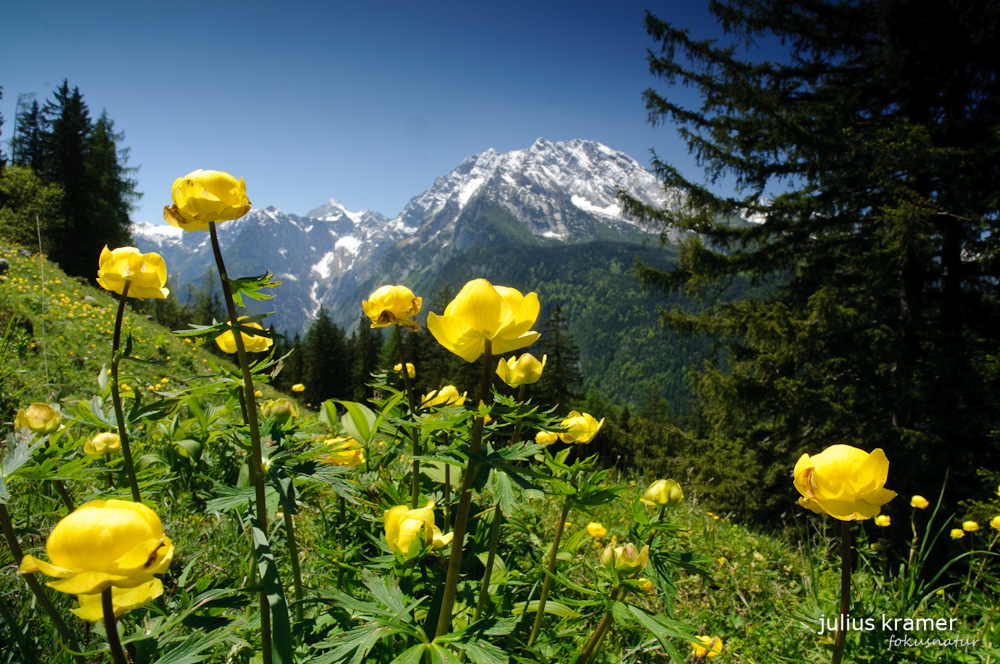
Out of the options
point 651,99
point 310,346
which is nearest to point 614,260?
point 310,346

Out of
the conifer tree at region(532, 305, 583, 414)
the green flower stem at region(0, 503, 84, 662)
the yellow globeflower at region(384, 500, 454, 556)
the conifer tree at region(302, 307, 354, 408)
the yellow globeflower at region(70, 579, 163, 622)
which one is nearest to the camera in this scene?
the yellow globeflower at region(70, 579, 163, 622)

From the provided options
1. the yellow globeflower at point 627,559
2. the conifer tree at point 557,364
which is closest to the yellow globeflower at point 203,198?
the yellow globeflower at point 627,559

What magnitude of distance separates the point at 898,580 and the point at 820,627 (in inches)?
42.6

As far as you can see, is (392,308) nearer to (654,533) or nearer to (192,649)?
(192,649)

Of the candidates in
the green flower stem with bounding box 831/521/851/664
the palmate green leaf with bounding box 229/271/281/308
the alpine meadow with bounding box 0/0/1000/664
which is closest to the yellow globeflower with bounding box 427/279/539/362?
the alpine meadow with bounding box 0/0/1000/664

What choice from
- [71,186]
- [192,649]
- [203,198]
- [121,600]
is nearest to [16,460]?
[121,600]

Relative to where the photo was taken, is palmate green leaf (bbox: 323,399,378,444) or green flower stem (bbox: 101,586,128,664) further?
palmate green leaf (bbox: 323,399,378,444)

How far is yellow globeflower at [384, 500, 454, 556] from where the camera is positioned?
3.38ft

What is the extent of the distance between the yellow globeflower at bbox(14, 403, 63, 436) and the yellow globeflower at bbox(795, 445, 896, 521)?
168cm

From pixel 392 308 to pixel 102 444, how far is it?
Result: 88cm

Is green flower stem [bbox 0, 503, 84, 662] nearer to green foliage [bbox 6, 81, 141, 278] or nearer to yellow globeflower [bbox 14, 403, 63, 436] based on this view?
yellow globeflower [bbox 14, 403, 63, 436]

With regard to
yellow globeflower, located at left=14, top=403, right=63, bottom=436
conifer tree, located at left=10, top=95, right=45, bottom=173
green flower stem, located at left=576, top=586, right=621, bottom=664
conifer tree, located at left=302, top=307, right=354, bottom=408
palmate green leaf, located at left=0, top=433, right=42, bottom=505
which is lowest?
conifer tree, located at left=302, top=307, right=354, bottom=408

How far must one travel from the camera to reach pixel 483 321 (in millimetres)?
783

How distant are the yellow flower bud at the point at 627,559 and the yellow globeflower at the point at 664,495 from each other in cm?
20
